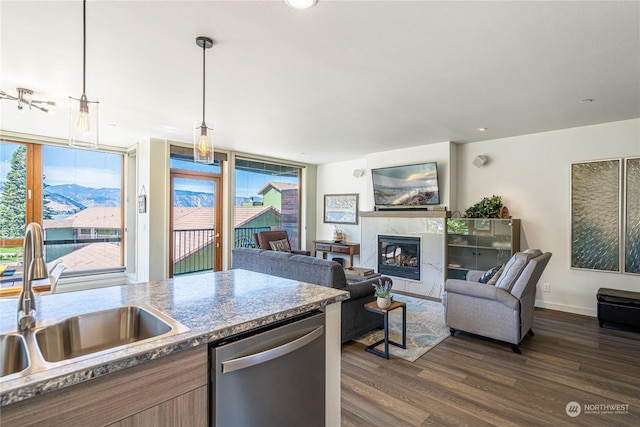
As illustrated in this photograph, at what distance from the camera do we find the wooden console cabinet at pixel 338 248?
254 inches

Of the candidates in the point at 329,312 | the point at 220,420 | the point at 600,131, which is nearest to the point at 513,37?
the point at 329,312

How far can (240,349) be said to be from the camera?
1.22 meters

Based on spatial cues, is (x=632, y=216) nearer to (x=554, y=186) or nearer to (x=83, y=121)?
(x=554, y=186)

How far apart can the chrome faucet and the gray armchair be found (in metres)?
3.36

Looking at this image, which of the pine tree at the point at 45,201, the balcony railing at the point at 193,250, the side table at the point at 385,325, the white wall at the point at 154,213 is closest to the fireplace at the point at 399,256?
the side table at the point at 385,325

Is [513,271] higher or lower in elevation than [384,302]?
higher

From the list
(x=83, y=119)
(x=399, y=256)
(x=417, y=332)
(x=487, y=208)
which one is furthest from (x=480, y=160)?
(x=83, y=119)

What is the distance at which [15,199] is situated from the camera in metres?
4.68

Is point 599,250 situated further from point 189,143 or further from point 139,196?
point 139,196

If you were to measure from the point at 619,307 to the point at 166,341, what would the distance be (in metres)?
4.75

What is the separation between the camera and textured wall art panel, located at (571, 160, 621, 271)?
401 cm

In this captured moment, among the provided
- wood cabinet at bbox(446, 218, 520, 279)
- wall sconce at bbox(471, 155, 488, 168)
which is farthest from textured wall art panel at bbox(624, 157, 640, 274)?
wall sconce at bbox(471, 155, 488, 168)

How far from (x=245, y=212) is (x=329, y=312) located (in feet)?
16.8

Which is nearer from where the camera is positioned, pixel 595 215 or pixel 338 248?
pixel 595 215
